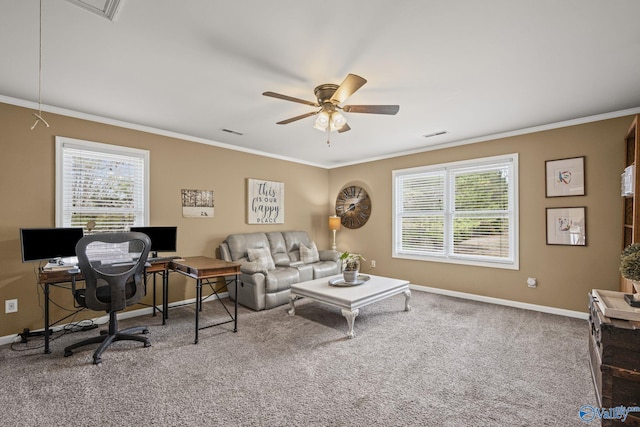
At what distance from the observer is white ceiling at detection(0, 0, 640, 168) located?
1.81 metres

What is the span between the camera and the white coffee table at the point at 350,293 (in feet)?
10.5

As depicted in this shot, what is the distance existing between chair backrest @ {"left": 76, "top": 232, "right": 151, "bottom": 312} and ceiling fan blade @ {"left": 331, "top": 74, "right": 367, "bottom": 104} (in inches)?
84.4

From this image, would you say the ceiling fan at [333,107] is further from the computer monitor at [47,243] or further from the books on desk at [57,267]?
the computer monitor at [47,243]

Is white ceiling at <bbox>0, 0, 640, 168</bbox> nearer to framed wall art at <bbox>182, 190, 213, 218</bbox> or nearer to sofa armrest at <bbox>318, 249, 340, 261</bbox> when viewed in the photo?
framed wall art at <bbox>182, 190, 213, 218</bbox>

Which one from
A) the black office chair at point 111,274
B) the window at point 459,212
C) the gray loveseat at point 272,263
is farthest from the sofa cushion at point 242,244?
the window at point 459,212

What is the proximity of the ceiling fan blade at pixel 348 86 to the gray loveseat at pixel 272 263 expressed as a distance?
2609mm

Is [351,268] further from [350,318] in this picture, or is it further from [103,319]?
[103,319]

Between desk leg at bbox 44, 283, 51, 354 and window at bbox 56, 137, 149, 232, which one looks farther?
window at bbox 56, 137, 149, 232

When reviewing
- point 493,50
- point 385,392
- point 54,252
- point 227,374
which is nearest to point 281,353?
point 227,374

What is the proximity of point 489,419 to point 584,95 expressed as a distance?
10.5ft

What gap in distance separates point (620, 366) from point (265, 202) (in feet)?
15.6

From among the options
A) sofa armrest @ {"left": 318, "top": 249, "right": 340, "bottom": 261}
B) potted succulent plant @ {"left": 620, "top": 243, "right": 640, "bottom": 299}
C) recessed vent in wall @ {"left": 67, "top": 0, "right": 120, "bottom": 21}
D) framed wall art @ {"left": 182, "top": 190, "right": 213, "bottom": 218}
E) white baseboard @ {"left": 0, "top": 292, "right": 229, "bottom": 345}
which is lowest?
white baseboard @ {"left": 0, "top": 292, "right": 229, "bottom": 345}

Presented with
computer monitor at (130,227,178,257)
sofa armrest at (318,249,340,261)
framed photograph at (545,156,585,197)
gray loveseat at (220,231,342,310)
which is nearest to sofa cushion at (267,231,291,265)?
gray loveseat at (220,231,342,310)

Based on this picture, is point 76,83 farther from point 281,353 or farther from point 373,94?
point 281,353
